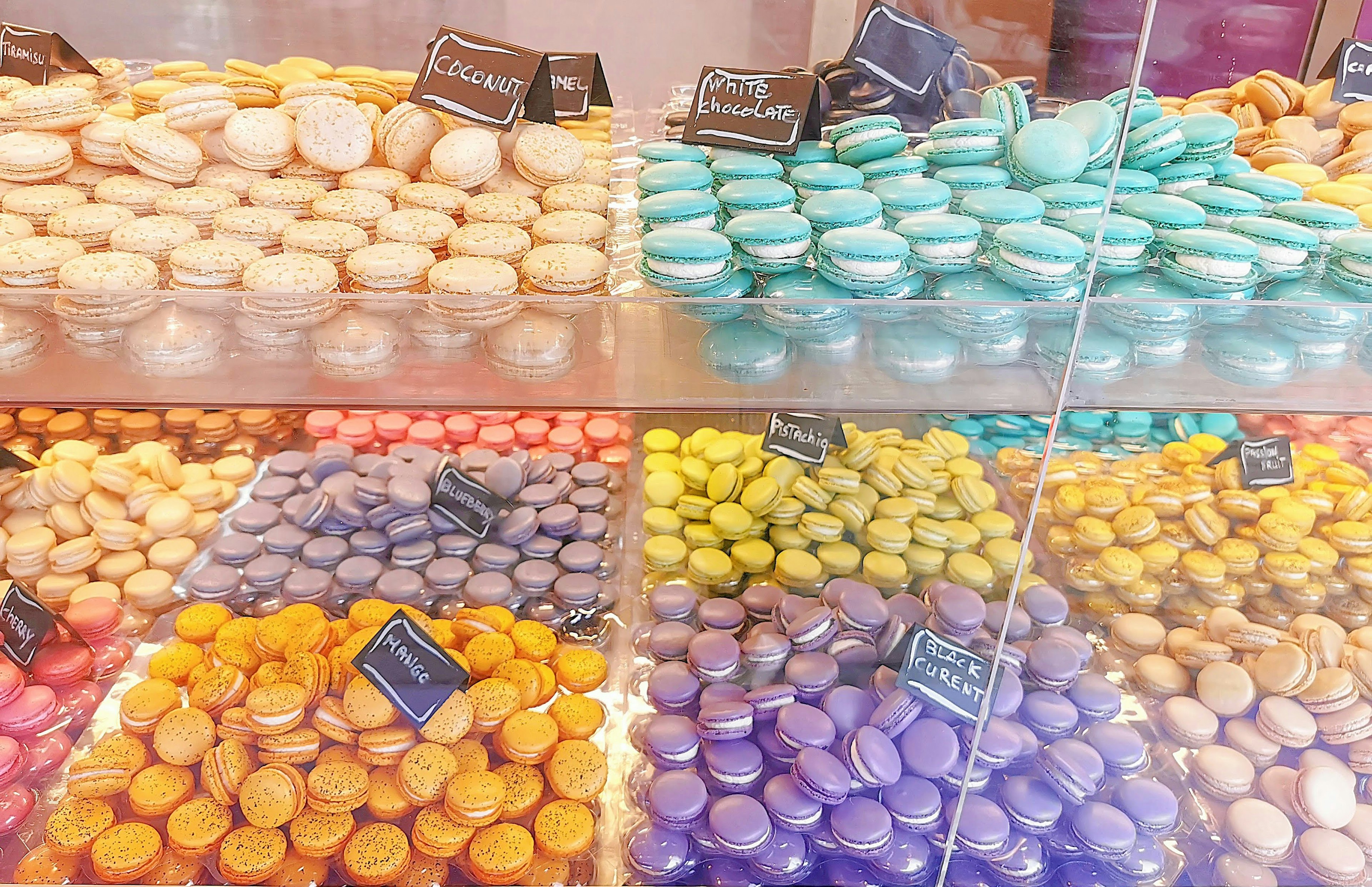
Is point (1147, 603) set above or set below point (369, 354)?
below

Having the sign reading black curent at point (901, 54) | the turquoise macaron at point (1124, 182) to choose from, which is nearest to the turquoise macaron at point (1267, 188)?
the turquoise macaron at point (1124, 182)

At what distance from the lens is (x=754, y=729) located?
136cm

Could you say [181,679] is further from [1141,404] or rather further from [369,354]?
[1141,404]

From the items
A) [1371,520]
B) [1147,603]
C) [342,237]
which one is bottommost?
[1147,603]

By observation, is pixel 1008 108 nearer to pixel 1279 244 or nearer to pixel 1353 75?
pixel 1279 244

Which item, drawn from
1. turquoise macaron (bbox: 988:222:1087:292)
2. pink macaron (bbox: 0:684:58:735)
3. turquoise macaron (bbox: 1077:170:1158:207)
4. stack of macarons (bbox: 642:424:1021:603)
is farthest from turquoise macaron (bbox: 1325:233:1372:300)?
pink macaron (bbox: 0:684:58:735)

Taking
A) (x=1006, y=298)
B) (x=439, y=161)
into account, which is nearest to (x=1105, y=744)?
(x=1006, y=298)

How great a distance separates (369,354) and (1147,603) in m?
1.36

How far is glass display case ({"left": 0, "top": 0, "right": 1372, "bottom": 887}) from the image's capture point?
0.96 metres

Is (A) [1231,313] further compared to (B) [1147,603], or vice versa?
(B) [1147,603]

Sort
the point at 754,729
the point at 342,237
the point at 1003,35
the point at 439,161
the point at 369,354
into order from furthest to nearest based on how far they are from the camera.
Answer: the point at 1003,35 < the point at 754,729 < the point at 439,161 < the point at 342,237 < the point at 369,354

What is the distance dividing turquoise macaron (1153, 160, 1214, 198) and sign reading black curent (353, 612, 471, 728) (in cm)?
118

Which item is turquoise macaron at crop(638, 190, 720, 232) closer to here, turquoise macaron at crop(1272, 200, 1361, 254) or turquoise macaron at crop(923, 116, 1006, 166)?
turquoise macaron at crop(923, 116, 1006, 166)

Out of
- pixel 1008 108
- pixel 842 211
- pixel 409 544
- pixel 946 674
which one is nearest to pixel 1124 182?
pixel 1008 108
